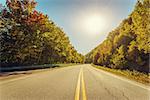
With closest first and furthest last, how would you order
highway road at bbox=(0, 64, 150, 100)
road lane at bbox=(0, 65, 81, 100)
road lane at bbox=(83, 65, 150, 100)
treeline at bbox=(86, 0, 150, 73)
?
1. road lane at bbox=(0, 65, 81, 100)
2. highway road at bbox=(0, 64, 150, 100)
3. road lane at bbox=(83, 65, 150, 100)
4. treeline at bbox=(86, 0, 150, 73)

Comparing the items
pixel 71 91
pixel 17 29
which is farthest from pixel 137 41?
pixel 71 91

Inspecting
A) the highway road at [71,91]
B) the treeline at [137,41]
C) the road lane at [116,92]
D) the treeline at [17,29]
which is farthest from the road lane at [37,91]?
the treeline at [17,29]

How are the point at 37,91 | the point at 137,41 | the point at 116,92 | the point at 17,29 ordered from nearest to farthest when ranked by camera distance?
the point at 37,91
the point at 116,92
the point at 137,41
the point at 17,29

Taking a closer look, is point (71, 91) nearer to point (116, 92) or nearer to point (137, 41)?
point (116, 92)

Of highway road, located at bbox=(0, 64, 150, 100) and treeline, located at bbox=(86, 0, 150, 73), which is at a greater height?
treeline, located at bbox=(86, 0, 150, 73)

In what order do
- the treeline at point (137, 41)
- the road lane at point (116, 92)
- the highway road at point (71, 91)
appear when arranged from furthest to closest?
the treeline at point (137, 41), the road lane at point (116, 92), the highway road at point (71, 91)

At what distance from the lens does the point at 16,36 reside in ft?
144

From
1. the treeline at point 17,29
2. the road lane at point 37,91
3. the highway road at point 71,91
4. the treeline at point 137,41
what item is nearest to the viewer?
the road lane at point 37,91

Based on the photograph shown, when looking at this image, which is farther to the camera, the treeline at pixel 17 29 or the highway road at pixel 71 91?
the treeline at pixel 17 29

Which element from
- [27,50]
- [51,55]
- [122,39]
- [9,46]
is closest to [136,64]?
[122,39]

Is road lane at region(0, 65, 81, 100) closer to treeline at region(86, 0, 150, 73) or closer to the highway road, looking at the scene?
the highway road

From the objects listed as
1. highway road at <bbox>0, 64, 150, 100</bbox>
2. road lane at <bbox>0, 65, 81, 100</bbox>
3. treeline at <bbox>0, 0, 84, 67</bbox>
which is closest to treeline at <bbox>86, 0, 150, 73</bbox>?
highway road at <bbox>0, 64, 150, 100</bbox>

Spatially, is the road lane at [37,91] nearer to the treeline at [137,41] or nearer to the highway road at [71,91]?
the highway road at [71,91]

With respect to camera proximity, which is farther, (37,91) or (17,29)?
(17,29)
